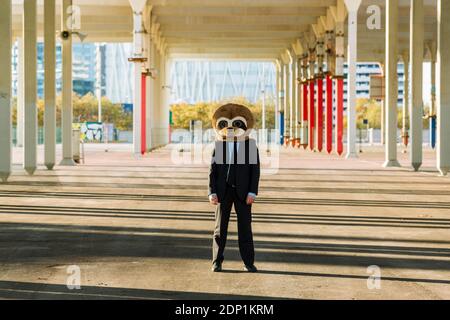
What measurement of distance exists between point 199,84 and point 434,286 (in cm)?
15615

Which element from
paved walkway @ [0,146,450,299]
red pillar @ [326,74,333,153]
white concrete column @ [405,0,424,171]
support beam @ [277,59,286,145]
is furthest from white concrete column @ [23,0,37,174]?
support beam @ [277,59,286,145]

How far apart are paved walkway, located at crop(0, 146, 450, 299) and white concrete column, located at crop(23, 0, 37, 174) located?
4.58 m

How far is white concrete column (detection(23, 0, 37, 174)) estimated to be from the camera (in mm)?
27031

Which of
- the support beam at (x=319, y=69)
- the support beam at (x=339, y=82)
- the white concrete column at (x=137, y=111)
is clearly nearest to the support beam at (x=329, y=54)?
the support beam at (x=339, y=82)

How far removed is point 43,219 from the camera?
15047mm

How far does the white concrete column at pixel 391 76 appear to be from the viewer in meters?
33.5

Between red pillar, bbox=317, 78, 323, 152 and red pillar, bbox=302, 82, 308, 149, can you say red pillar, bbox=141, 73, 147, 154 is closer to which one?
red pillar, bbox=317, 78, 323, 152

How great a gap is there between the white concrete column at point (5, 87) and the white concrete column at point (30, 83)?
329 cm

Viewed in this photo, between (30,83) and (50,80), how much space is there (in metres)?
4.00

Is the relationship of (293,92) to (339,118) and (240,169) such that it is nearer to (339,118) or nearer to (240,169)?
(339,118)

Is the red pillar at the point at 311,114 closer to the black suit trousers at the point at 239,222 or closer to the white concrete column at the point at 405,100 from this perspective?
the white concrete column at the point at 405,100

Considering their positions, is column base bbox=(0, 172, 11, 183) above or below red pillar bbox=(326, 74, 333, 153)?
below
